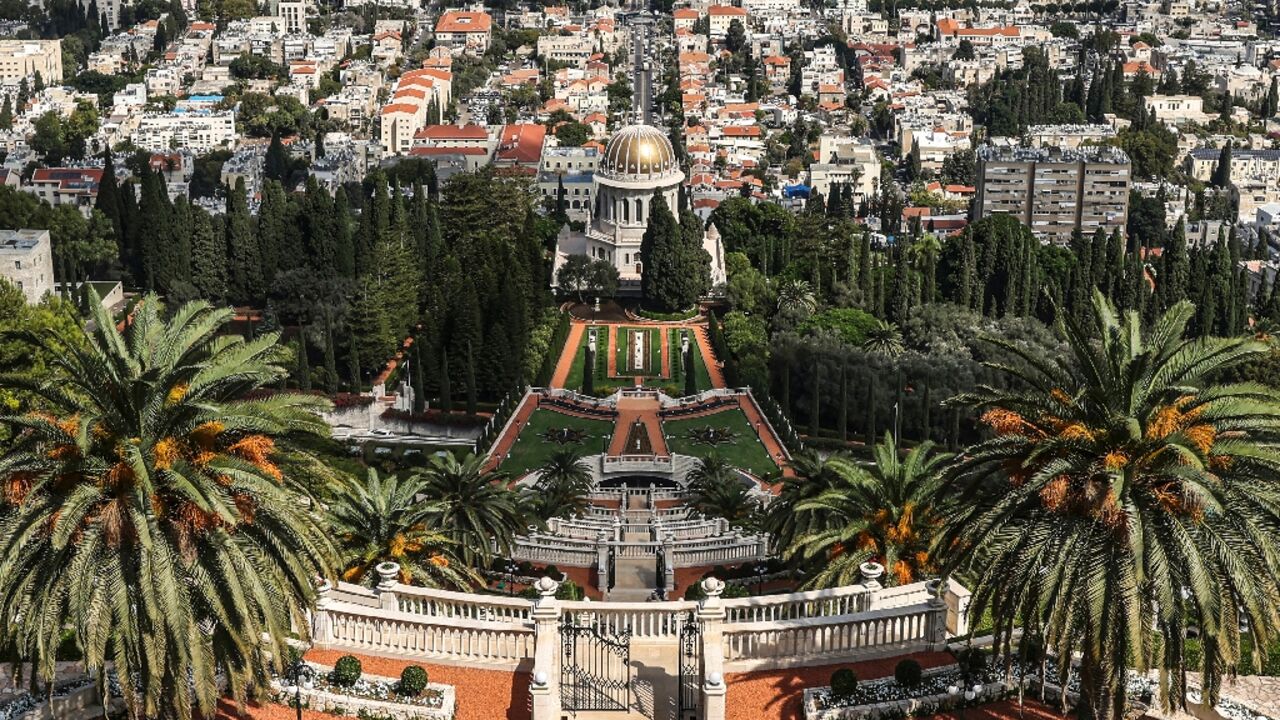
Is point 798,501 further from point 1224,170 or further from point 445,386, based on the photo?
point 1224,170

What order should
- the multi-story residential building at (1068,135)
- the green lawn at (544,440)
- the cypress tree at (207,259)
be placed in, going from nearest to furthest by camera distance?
the green lawn at (544,440), the cypress tree at (207,259), the multi-story residential building at (1068,135)

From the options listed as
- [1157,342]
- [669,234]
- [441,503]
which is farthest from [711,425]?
[1157,342]

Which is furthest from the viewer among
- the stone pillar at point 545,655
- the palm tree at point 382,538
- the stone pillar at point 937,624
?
the palm tree at point 382,538

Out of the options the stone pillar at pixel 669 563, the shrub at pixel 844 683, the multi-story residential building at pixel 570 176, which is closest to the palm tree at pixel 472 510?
the stone pillar at pixel 669 563

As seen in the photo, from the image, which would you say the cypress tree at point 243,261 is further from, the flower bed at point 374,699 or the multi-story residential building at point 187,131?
the flower bed at point 374,699

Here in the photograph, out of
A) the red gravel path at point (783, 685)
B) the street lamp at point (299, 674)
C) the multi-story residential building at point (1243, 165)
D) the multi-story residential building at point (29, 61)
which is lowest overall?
the multi-story residential building at point (1243, 165)

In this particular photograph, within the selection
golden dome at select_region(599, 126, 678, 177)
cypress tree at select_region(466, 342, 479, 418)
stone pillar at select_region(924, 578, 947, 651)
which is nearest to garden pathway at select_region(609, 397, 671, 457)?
cypress tree at select_region(466, 342, 479, 418)

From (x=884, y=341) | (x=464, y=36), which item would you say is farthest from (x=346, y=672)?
(x=464, y=36)

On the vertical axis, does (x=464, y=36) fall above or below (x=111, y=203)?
above
